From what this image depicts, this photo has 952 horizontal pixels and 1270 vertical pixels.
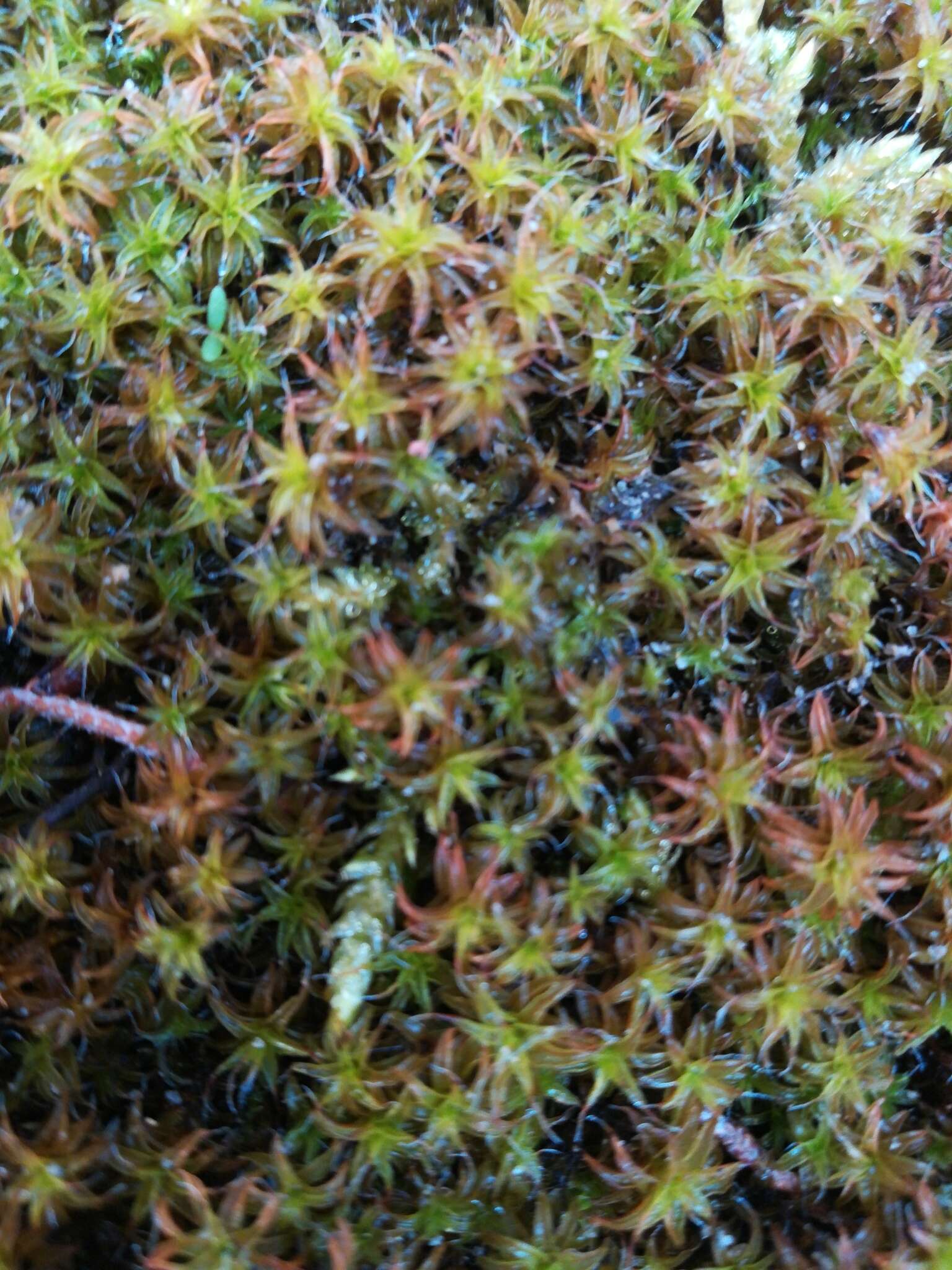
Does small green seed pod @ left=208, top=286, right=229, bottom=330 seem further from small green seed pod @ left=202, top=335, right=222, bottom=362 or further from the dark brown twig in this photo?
the dark brown twig

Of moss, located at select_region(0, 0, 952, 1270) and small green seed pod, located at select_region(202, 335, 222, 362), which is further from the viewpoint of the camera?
small green seed pod, located at select_region(202, 335, 222, 362)

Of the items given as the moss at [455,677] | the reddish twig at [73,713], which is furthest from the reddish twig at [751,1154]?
the reddish twig at [73,713]

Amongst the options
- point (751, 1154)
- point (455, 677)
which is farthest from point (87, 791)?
point (751, 1154)

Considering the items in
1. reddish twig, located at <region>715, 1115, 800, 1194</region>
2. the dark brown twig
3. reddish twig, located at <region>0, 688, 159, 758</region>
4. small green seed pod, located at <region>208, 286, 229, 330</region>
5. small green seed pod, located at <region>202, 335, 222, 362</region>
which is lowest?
reddish twig, located at <region>715, 1115, 800, 1194</region>

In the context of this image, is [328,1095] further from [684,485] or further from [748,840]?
[684,485]

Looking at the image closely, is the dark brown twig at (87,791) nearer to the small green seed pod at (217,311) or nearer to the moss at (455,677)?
the moss at (455,677)

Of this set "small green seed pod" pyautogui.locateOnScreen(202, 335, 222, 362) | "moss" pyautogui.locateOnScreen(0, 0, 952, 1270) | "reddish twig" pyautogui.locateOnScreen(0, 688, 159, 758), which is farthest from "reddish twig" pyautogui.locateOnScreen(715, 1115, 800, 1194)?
"small green seed pod" pyautogui.locateOnScreen(202, 335, 222, 362)

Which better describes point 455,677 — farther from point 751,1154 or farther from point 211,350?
point 751,1154
